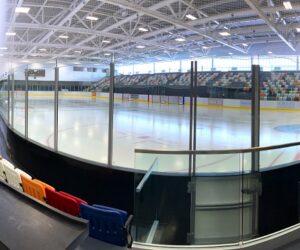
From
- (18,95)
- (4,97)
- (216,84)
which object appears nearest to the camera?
(216,84)

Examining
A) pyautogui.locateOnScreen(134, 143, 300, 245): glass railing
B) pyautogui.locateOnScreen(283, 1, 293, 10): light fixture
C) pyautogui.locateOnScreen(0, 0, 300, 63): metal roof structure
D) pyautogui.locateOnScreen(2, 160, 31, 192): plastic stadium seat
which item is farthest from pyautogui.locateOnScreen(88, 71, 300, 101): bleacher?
pyautogui.locateOnScreen(283, 1, 293, 10): light fixture

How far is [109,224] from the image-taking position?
2432mm

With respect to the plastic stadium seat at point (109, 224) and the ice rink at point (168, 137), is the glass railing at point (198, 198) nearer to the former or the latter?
the ice rink at point (168, 137)

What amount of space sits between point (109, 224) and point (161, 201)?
2.30 feet

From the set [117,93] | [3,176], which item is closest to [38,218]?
[3,176]

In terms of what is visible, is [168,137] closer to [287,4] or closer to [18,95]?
[18,95]

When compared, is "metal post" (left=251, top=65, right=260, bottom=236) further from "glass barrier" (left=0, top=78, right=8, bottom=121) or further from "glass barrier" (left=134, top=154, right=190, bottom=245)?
"glass barrier" (left=0, top=78, right=8, bottom=121)

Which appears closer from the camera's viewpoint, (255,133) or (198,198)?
(198,198)

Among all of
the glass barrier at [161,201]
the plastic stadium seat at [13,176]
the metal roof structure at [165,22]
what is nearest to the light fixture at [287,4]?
the metal roof structure at [165,22]

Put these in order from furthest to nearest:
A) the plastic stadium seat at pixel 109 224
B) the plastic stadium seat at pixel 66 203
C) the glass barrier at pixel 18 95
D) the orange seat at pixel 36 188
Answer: the glass barrier at pixel 18 95 → the orange seat at pixel 36 188 → the plastic stadium seat at pixel 66 203 → the plastic stadium seat at pixel 109 224

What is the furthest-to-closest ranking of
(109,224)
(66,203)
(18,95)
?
(18,95), (66,203), (109,224)

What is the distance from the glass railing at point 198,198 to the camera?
9.43ft

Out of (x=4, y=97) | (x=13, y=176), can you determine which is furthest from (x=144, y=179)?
(x=4, y=97)

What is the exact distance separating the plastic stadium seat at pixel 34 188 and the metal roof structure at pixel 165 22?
19.4 feet
